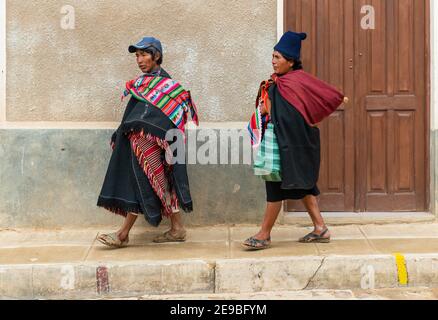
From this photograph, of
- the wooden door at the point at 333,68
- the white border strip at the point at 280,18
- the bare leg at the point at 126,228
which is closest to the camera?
the bare leg at the point at 126,228

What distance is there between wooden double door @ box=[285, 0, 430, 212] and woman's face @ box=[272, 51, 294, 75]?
0.95 m

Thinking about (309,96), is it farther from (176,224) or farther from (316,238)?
(176,224)

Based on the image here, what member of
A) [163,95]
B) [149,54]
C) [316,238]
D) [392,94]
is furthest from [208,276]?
[392,94]

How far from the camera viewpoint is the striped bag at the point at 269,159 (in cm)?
590

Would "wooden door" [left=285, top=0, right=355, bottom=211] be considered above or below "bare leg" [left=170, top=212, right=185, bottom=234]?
above

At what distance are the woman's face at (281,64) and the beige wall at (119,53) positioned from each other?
86cm

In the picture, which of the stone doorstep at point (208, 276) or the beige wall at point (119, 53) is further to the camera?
the beige wall at point (119, 53)

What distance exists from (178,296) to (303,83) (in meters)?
1.87

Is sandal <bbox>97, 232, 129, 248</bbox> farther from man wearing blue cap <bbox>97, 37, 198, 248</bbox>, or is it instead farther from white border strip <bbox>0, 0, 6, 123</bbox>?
white border strip <bbox>0, 0, 6, 123</bbox>

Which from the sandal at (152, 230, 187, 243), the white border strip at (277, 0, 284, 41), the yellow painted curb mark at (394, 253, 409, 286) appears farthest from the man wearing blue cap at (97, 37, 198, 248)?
the yellow painted curb mark at (394, 253, 409, 286)

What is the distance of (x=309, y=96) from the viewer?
5.90 meters

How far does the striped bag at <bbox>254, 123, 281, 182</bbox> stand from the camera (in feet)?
19.4

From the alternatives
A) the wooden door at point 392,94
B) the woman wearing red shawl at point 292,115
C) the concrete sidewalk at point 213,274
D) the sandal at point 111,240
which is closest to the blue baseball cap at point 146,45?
the woman wearing red shawl at point 292,115

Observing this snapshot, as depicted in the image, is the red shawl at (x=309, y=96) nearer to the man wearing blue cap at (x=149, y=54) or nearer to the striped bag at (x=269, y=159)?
the striped bag at (x=269, y=159)
